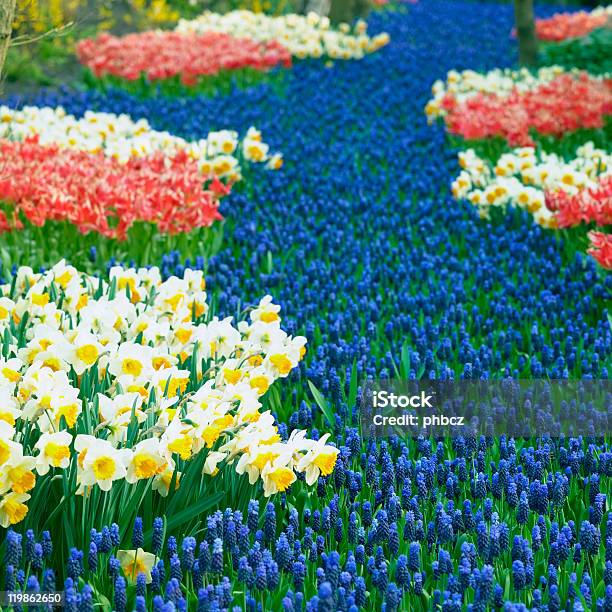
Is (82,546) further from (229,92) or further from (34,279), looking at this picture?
(229,92)

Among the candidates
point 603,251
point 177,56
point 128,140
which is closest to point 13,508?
point 603,251

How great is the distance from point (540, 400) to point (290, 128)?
19.8 feet

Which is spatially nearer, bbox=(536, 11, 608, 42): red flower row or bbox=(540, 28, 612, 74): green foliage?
bbox=(540, 28, 612, 74): green foliage

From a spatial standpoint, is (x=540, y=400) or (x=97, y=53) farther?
(x=97, y=53)

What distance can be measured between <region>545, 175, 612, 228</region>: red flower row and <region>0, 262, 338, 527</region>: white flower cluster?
260 cm

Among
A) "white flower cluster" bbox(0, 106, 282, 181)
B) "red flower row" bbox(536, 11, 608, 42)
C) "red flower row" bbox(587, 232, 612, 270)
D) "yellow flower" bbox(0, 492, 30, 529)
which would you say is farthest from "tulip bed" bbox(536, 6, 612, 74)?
"yellow flower" bbox(0, 492, 30, 529)

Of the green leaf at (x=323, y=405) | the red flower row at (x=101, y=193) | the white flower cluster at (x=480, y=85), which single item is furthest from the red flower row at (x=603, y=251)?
the white flower cluster at (x=480, y=85)

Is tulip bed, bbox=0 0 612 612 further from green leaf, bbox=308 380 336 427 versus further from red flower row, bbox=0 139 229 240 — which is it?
red flower row, bbox=0 139 229 240

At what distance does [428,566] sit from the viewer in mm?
2963

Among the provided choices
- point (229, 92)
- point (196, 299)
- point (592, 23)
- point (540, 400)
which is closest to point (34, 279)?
point (196, 299)

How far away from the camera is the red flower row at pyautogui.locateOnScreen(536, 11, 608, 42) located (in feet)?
49.9

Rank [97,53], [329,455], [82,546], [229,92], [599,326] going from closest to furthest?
[82,546]
[329,455]
[599,326]
[229,92]
[97,53]

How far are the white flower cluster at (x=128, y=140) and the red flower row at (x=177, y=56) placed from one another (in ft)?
10.6

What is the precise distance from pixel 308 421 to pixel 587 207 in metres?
2.90
